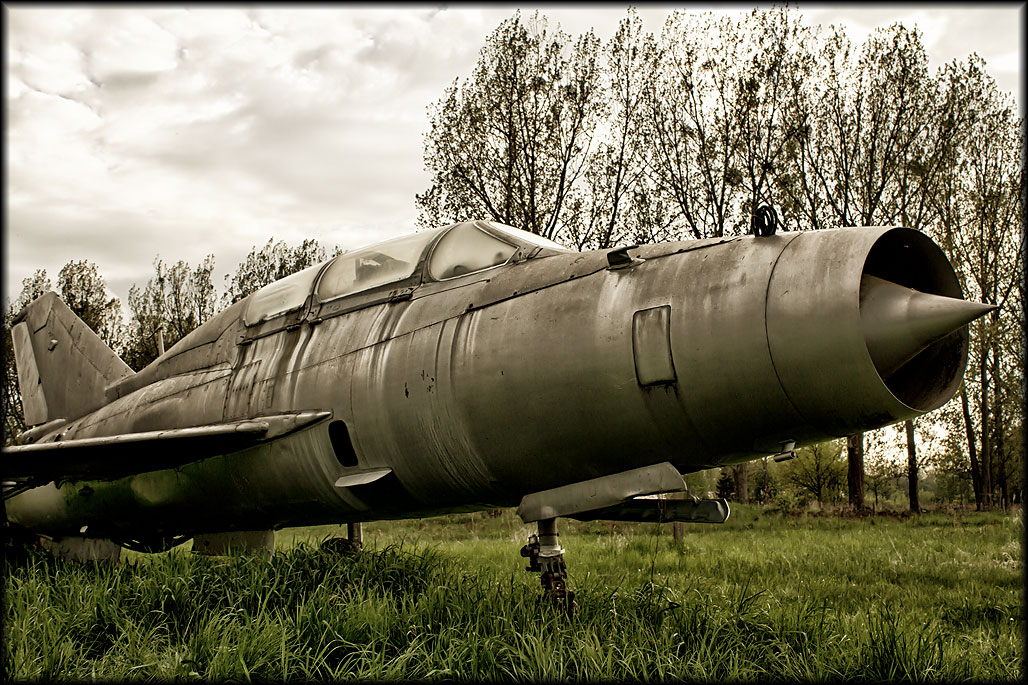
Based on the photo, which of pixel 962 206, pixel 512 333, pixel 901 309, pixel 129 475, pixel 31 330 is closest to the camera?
pixel 901 309

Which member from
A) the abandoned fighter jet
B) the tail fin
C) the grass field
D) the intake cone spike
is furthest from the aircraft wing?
the intake cone spike

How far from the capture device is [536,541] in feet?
16.3

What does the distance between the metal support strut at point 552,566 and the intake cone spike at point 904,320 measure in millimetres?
2167

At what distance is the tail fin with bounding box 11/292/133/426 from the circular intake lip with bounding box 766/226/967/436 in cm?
788

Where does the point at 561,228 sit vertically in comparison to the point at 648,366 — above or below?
above

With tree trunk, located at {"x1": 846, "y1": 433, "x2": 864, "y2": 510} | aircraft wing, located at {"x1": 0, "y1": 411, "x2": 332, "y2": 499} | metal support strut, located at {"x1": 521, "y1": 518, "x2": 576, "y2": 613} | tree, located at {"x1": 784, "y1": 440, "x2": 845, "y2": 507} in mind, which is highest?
aircraft wing, located at {"x1": 0, "y1": 411, "x2": 332, "y2": 499}

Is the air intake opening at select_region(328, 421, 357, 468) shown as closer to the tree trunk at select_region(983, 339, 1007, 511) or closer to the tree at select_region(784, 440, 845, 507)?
the tree trunk at select_region(983, 339, 1007, 511)

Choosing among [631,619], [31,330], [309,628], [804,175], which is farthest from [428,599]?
[804,175]

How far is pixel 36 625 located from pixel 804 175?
19.9m

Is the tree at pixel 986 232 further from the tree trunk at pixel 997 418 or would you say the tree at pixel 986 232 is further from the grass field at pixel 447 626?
the grass field at pixel 447 626

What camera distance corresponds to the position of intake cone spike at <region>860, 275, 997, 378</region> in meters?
3.39

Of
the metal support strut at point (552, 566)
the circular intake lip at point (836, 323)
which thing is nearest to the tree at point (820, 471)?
the metal support strut at point (552, 566)

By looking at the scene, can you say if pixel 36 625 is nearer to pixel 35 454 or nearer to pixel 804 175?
pixel 35 454

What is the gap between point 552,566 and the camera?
15.8 feet
